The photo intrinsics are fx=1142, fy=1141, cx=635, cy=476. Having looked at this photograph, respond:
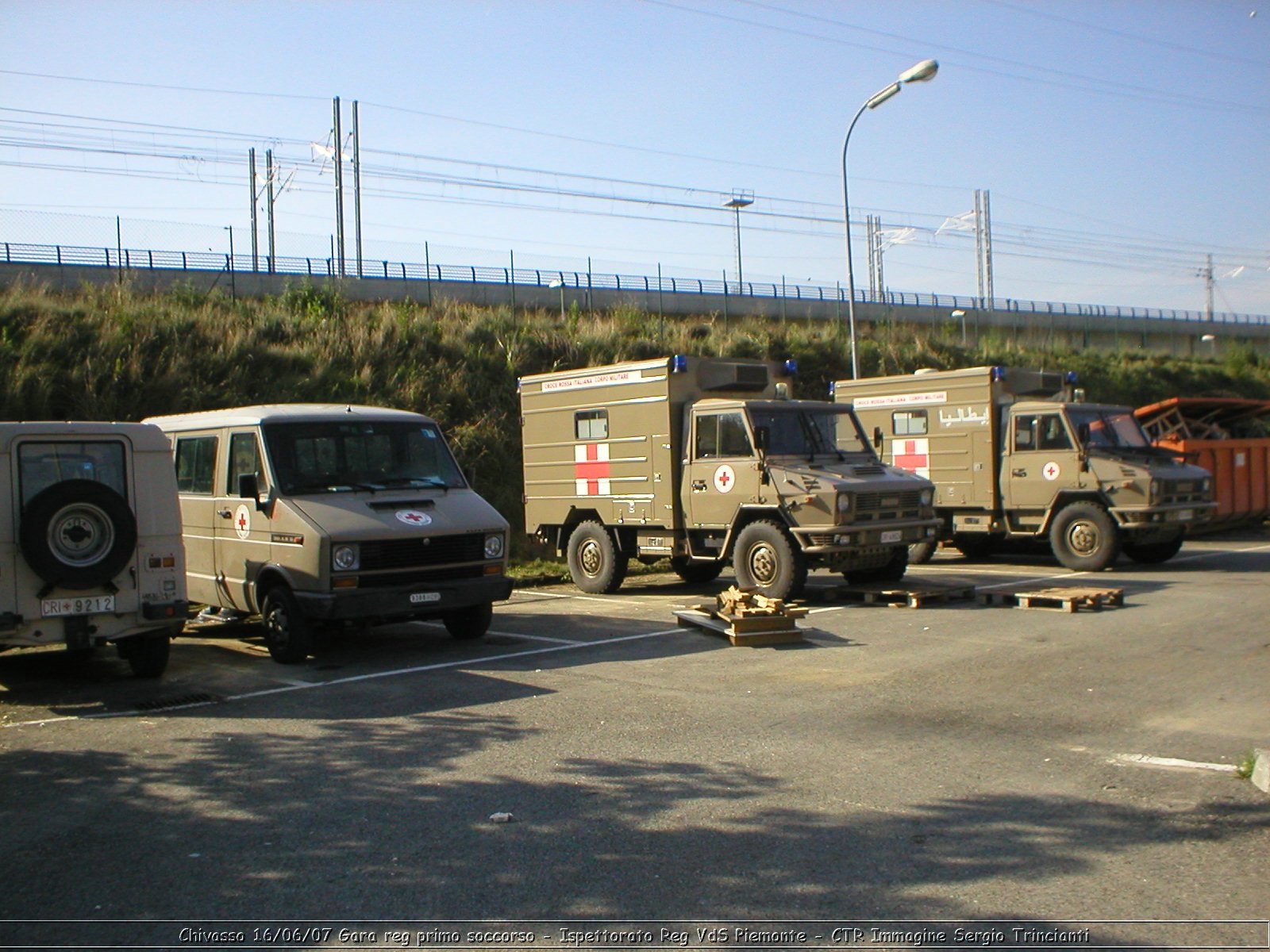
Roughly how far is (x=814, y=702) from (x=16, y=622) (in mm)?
5939

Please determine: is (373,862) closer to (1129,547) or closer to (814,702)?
(814,702)

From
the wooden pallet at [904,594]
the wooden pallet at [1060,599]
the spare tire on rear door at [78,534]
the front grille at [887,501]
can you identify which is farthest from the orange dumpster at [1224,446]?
the spare tire on rear door at [78,534]

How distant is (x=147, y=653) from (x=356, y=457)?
263cm

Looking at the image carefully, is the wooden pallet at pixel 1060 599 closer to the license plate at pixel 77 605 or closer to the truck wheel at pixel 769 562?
the truck wheel at pixel 769 562

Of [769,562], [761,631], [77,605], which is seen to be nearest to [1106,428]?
[769,562]

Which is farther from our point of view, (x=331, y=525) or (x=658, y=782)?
(x=331, y=525)

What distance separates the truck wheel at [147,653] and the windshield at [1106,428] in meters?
12.8

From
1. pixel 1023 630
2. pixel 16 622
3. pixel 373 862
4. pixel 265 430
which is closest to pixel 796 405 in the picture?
pixel 1023 630

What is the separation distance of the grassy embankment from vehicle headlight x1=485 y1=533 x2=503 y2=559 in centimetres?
606

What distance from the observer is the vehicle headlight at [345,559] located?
32.6 ft

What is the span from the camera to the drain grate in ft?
28.0

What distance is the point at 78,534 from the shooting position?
8.77m

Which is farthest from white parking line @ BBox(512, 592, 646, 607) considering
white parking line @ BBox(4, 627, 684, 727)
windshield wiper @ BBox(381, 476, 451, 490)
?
windshield wiper @ BBox(381, 476, 451, 490)

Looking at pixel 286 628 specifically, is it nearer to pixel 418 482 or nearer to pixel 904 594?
pixel 418 482
